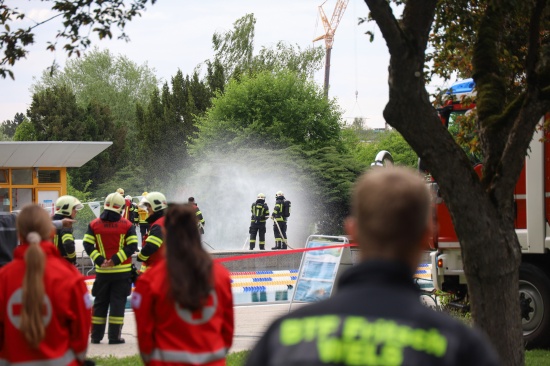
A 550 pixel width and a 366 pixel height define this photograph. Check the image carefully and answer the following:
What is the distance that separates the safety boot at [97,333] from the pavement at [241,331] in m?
0.07

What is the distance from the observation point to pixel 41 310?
4.76 metres

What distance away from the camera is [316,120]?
47.2m

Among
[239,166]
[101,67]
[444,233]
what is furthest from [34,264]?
[101,67]

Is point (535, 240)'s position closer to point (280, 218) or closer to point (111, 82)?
point (280, 218)

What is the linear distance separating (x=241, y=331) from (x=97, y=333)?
6.80ft

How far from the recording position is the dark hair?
185 inches

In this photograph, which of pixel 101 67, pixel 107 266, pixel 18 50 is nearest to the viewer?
pixel 18 50

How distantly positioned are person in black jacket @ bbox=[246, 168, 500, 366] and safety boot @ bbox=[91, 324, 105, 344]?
32.2ft

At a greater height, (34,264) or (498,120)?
(498,120)

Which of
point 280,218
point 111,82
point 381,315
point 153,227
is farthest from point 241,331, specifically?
point 111,82

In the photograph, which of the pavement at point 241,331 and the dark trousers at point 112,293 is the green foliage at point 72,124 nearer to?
the pavement at point 241,331

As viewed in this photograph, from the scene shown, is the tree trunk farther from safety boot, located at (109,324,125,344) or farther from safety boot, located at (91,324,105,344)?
safety boot, located at (91,324,105,344)

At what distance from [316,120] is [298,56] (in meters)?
20.6

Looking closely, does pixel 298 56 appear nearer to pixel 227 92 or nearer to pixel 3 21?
pixel 227 92
